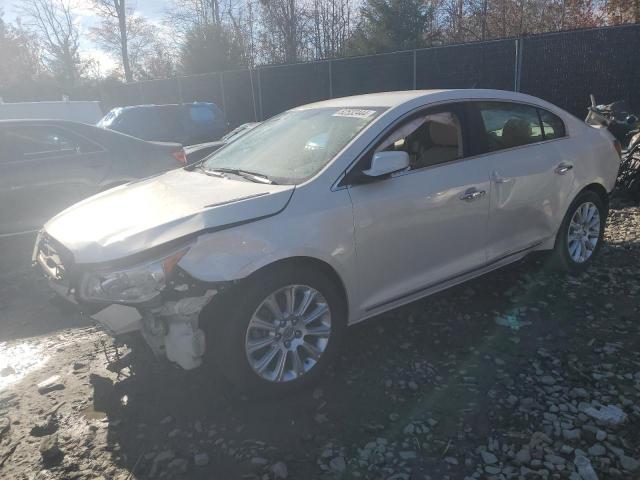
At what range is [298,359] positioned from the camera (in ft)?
9.99

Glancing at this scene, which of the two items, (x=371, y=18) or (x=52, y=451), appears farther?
(x=371, y=18)

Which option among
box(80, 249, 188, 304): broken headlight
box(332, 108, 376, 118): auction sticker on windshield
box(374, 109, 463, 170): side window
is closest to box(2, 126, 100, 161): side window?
box(332, 108, 376, 118): auction sticker on windshield

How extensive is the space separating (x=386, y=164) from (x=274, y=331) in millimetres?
1178

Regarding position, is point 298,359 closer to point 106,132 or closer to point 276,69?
point 106,132

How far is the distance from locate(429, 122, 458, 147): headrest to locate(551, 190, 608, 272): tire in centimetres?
141

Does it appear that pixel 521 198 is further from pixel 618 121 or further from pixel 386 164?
pixel 618 121

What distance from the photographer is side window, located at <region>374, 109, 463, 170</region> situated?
3.46m

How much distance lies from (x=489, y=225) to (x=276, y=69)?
1828 centimetres

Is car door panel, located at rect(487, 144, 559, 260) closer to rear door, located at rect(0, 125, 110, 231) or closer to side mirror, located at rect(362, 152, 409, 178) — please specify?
side mirror, located at rect(362, 152, 409, 178)

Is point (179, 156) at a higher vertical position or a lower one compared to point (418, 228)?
higher

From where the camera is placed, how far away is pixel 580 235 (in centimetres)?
462

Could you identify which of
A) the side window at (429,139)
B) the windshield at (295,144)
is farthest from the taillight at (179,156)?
the side window at (429,139)

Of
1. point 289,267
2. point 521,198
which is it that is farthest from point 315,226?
point 521,198

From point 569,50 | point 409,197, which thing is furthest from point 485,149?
point 569,50
